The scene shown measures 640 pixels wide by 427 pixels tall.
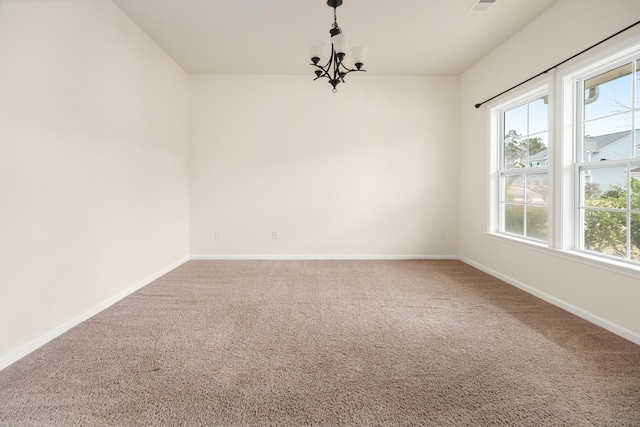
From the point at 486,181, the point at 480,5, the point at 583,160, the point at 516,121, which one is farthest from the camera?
the point at 486,181

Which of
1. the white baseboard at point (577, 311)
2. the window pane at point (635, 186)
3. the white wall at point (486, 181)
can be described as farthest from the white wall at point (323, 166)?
the window pane at point (635, 186)

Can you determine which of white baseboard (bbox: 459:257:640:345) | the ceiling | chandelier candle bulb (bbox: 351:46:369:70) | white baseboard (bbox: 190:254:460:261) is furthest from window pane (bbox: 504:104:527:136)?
chandelier candle bulb (bbox: 351:46:369:70)

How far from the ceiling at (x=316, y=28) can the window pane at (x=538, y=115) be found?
813 mm

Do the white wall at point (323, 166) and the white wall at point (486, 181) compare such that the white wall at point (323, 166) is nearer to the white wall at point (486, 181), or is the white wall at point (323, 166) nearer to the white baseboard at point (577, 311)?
the white wall at point (486, 181)

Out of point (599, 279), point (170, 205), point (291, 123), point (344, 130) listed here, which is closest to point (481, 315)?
point (599, 279)

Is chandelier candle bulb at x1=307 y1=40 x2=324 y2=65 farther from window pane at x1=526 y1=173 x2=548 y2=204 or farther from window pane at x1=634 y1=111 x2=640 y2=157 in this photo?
window pane at x1=526 y1=173 x2=548 y2=204

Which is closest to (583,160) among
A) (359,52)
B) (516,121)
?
(516,121)

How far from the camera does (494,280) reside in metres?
3.58

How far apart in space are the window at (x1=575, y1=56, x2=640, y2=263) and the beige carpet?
710 mm

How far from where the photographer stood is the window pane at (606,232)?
2.34m

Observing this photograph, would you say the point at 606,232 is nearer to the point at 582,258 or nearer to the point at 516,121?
the point at 582,258

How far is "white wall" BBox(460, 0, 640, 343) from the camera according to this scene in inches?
87.4

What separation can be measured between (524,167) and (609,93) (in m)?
1.08

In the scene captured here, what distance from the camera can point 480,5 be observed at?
9.12ft
